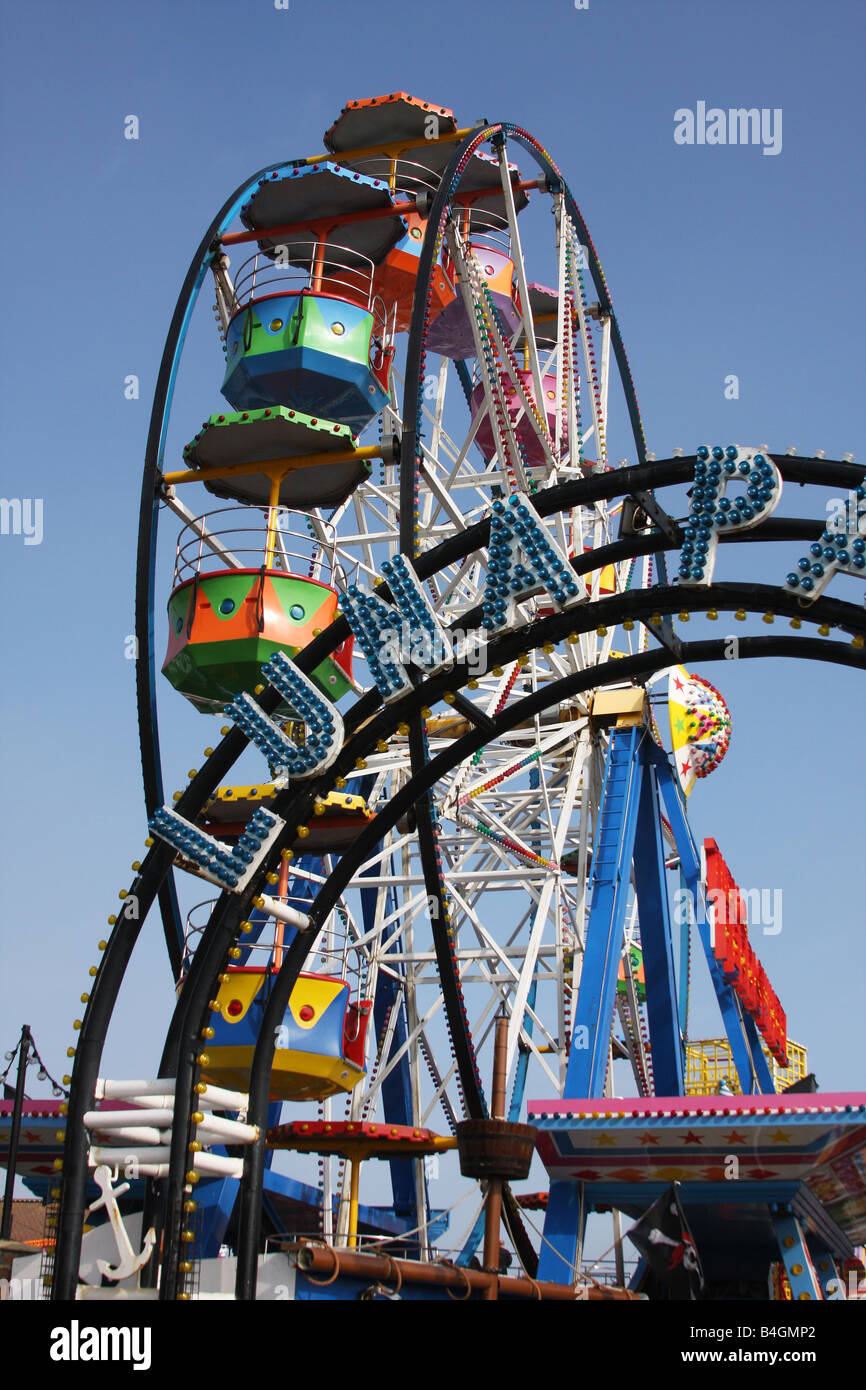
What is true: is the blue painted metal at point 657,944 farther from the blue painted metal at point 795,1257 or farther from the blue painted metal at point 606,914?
the blue painted metal at point 795,1257

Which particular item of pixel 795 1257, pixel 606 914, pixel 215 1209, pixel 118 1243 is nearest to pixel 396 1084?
pixel 215 1209

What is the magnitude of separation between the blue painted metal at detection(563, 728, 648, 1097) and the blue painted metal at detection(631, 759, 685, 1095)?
70 centimetres

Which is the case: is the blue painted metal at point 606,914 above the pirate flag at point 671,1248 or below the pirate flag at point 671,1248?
above

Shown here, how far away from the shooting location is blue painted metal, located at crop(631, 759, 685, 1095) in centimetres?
1819

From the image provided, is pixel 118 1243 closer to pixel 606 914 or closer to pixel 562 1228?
pixel 562 1228

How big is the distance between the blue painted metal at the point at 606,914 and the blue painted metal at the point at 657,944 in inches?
27.7

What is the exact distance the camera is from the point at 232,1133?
33.2ft

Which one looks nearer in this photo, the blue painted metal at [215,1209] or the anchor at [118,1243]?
the anchor at [118,1243]

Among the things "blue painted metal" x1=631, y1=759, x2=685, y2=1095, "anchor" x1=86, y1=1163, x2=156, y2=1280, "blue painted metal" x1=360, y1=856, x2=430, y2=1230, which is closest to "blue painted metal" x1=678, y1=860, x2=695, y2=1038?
"blue painted metal" x1=631, y1=759, x2=685, y2=1095

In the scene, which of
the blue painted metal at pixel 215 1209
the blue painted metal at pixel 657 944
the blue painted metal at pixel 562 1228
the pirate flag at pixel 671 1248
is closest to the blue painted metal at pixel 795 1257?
the blue painted metal at pixel 562 1228

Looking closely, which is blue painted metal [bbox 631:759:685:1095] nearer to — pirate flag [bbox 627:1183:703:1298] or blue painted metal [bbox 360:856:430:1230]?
blue painted metal [bbox 360:856:430:1230]

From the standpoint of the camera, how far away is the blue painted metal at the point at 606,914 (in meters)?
15.0

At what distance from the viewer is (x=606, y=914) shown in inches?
643

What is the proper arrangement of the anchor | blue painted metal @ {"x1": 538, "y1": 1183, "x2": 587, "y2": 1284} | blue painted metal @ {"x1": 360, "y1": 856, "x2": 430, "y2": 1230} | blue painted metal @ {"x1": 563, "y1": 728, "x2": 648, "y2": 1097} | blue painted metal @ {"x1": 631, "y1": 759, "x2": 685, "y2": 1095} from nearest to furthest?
the anchor → blue painted metal @ {"x1": 538, "y1": 1183, "x2": 587, "y2": 1284} → blue painted metal @ {"x1": 563, "y1": 728, "x2": 648, "y2": 1097} → blue painted metal @ {"x1": 631, "y1": 759, "x2": 685, "y2": 1095} → blue painted metal @ {"x1": 360, "y1": 856, "x2": 430, "y2": 1230}
